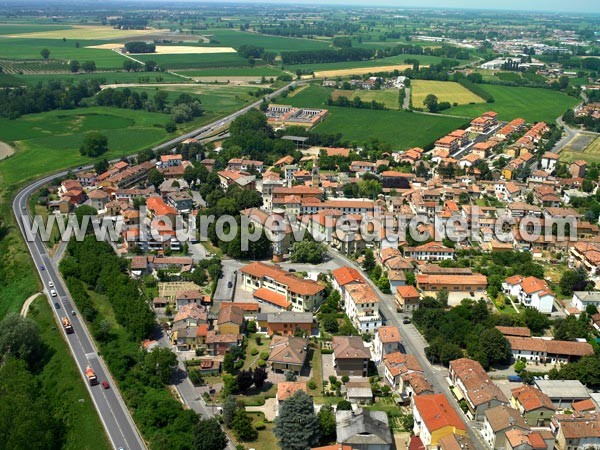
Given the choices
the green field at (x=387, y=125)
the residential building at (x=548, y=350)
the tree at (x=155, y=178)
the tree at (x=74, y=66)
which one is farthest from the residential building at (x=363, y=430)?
the tree at (x=74, y=66)

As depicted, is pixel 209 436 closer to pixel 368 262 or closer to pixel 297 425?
pixel 297 425

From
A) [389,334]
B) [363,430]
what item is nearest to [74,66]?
[389,334]

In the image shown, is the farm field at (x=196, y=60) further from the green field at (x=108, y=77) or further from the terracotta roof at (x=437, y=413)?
the terracotta roof at (x=437, y=413)

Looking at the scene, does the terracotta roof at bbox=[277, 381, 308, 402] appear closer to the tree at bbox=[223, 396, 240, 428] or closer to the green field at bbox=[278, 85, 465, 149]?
the tree at bbox=[223, 396, 240, 428]

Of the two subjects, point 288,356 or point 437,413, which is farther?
point 288,356

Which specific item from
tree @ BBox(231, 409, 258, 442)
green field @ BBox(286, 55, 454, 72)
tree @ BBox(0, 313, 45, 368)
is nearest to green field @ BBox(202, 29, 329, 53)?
green field @ BBox(286, 55, 454, 72)

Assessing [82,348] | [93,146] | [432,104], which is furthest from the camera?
[432,104]
